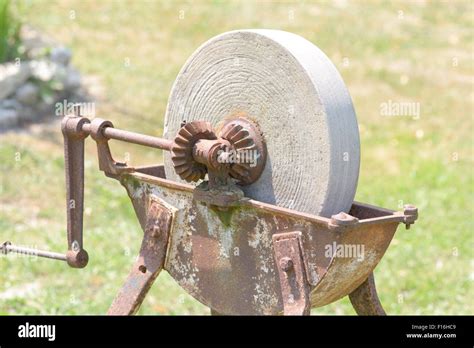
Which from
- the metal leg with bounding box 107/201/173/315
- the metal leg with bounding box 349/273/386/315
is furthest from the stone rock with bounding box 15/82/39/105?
the metal leg with bounding box 349/273/386/315

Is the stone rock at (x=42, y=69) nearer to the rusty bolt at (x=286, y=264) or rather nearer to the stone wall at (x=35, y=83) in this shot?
the stone wall at (x=35, y=83)

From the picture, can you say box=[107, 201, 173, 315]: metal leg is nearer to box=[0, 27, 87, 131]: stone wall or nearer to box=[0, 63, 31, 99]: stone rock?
box=[0, 27, 87, 131]: stone wall

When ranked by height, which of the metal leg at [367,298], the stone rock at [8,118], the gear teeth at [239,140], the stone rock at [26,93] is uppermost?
the stone rock at [26,93]

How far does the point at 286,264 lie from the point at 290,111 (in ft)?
2.18

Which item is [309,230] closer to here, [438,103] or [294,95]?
[294,95]

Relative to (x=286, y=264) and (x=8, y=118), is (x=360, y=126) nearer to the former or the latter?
(x=8, y=118)

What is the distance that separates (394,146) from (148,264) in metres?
5.99

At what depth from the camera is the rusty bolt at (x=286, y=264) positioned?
4.21 meters

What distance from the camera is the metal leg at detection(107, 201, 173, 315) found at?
15.3 feet

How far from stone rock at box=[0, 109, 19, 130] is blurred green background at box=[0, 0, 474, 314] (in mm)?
184

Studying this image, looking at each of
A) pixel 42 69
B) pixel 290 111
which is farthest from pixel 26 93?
pixel 290 111

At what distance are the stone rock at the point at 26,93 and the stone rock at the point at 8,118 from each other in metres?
0.22

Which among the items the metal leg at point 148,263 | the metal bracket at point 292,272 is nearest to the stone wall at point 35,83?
the metal leg at point 148,263

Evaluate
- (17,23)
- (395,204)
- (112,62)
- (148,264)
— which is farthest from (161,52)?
(148,264)
